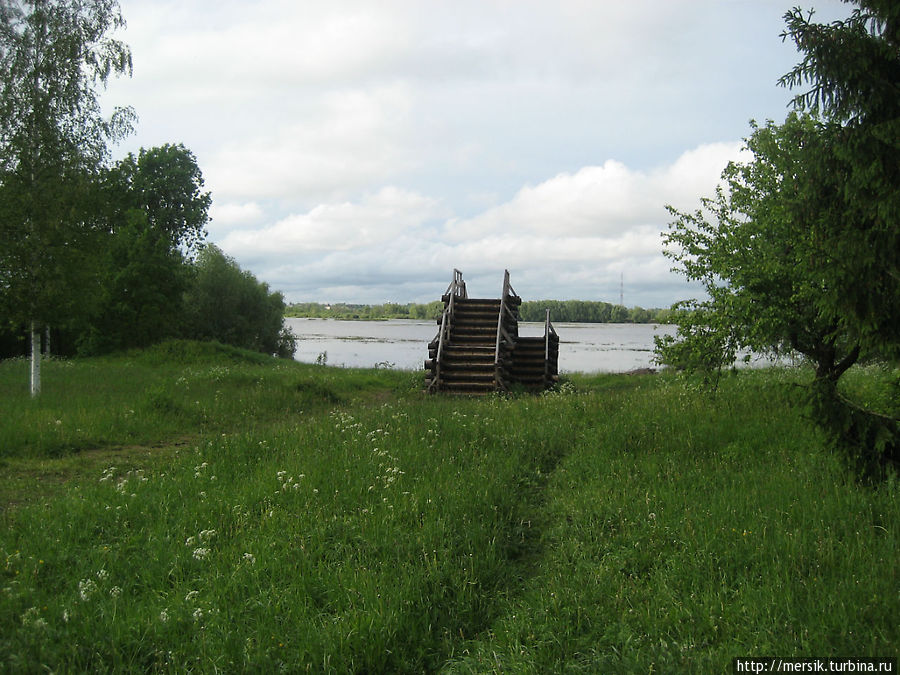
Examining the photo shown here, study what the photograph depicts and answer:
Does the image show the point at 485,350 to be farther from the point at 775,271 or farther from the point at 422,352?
the point at 422,352

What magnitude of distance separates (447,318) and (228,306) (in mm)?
24719

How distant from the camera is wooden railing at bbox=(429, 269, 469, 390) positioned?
1905cm

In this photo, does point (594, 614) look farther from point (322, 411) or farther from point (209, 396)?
point (209, 396)

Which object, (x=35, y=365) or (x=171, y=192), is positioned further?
(x=171, y=192)

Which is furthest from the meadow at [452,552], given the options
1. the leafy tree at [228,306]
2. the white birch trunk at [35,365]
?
the leafy tree at [228,306]

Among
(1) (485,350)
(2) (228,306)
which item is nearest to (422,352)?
(2) (228,306)

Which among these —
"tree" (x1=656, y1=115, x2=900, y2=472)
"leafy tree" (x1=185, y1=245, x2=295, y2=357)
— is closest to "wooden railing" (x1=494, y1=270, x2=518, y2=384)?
"tree" (x1=656, y1=115, x2=900, y2=472)

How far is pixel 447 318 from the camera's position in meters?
21.4

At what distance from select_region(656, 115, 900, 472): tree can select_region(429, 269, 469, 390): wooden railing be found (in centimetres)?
880

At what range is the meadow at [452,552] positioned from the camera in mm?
4172

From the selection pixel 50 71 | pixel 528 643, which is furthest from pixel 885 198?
pixel 50 71

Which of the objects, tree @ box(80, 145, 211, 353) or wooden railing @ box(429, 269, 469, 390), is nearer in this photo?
wooden railing @ box(429, 269, 469, 390)

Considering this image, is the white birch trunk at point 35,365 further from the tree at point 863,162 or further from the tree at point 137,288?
the tree at point 863,162

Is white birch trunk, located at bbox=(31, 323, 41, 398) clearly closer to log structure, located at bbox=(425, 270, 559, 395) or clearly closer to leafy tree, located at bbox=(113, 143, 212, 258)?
log structure, located at bbox=(425, 270, 559, 395)
